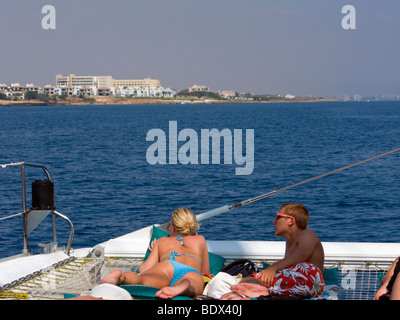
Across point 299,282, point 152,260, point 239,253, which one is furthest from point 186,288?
point 239,253

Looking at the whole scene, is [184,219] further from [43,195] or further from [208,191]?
[208,191]

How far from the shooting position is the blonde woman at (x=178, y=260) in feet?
13.4

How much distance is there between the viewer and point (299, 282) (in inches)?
152

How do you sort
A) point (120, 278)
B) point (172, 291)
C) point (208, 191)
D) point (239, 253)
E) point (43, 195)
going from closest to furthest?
point (172, 291) → point (120, 278) → point (239, 253) → point (43, 195) → point (208, 191)

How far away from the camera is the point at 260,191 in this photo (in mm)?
24734

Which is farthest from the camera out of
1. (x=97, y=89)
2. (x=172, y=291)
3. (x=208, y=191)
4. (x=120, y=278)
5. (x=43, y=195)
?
(x=97, y=89)

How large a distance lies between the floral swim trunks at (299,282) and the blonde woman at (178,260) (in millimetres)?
560

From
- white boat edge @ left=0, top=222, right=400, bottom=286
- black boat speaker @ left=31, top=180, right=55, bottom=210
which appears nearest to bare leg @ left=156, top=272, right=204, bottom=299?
white boat edge @ left=0, top=222, right=400, bottom=286

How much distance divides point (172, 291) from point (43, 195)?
2.66 m

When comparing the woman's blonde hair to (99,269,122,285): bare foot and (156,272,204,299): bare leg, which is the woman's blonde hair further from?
(99,269,122,285): bare foot

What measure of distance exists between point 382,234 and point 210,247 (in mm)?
11902

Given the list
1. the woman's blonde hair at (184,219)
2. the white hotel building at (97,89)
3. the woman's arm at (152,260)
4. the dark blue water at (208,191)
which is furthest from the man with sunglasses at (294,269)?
the white hotel building at (97,89)

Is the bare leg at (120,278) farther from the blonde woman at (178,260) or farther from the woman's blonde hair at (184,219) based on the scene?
the woman's blonde hair at (184,219)
